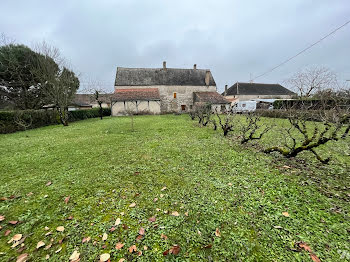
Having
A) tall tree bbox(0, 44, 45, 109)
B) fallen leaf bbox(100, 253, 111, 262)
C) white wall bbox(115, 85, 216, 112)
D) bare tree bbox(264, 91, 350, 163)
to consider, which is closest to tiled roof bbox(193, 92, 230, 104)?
white wall bbox(115, 85, 216, 112)

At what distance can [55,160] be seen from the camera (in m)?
4.70

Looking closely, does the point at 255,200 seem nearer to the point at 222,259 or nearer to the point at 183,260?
the point at 222,259

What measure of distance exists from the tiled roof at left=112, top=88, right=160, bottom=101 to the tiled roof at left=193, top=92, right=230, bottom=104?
7197 mm

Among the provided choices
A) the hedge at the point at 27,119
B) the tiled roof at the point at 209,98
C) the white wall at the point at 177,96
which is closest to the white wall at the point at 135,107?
the white wall at the point at 177,96

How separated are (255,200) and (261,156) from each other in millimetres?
2373

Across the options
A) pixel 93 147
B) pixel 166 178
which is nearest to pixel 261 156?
pixel 166 178

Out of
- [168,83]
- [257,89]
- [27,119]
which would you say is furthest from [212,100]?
[27,119]

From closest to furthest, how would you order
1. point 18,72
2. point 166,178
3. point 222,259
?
point 222,259
point 166,178
point 18,72

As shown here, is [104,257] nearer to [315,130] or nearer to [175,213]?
[175,213]

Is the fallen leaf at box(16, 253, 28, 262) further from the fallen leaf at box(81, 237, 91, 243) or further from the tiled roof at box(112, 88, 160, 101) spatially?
the tiled roof at box(112, 88, 160, 101)

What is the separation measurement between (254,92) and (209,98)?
1443cm

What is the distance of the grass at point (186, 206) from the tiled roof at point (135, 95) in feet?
60.6

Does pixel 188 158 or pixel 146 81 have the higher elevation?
pixel 146 81

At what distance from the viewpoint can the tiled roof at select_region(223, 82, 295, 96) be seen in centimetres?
3195
